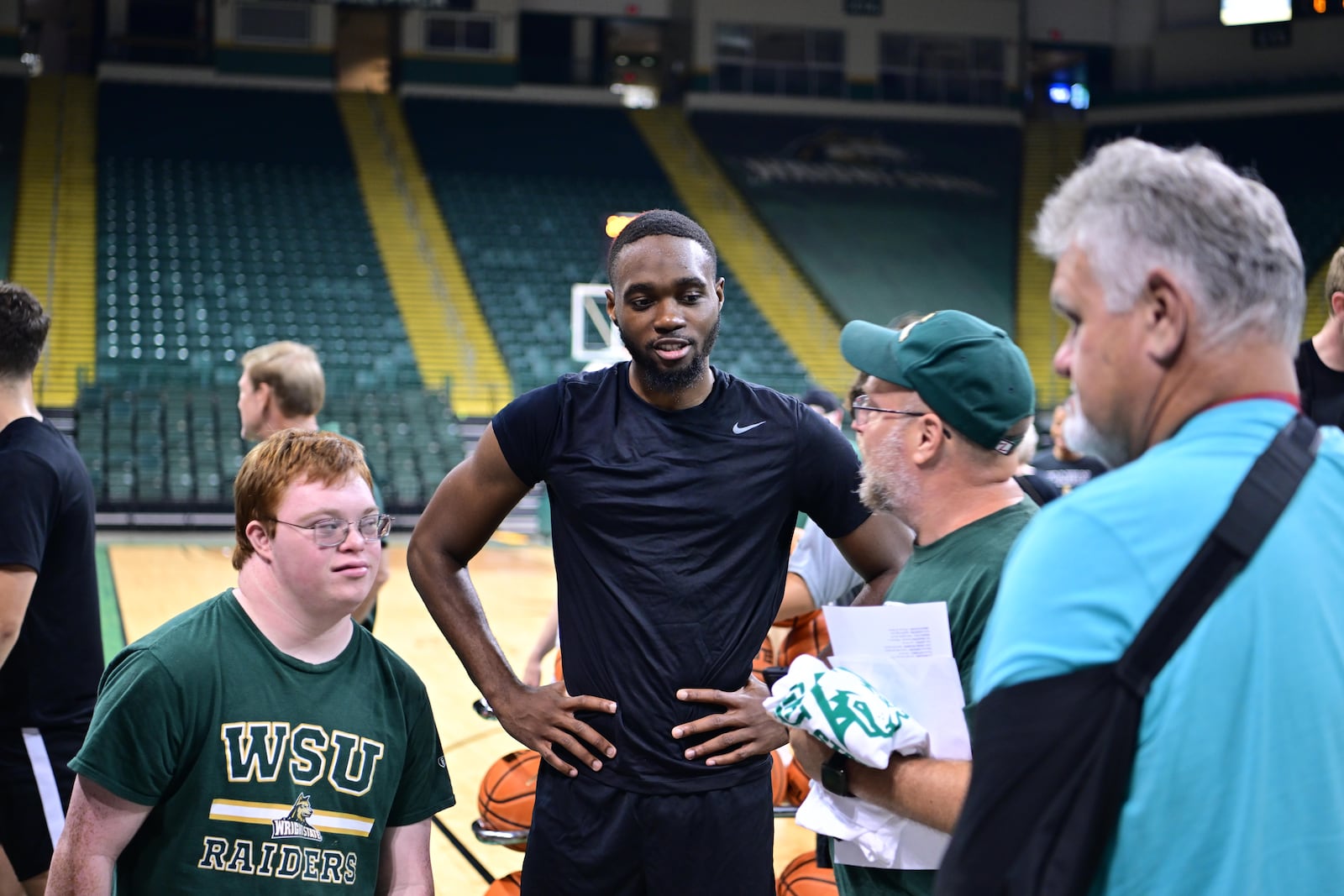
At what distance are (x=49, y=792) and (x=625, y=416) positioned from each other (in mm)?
1493

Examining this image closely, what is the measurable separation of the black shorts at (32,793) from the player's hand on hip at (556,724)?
105 cm

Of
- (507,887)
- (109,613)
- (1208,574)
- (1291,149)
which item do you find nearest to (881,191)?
(1291,149)

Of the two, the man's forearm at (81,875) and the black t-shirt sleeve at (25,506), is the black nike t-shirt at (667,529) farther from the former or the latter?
the black t-shirt sleeve at (25,506)

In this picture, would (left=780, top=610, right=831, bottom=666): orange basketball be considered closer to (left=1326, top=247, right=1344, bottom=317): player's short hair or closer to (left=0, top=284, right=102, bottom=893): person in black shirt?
(left=1326, top=247, right=1344, bottom=317): player's short hair

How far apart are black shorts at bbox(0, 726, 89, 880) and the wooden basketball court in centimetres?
205

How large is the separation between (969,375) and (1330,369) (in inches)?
72.5

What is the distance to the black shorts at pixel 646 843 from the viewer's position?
2.30m

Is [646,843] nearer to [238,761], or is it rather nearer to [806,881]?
[238,761]

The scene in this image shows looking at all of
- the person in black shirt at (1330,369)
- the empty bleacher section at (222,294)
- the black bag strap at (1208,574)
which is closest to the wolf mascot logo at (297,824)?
the black bag strap at (1208,574)

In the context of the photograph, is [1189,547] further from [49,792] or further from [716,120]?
[716,120]

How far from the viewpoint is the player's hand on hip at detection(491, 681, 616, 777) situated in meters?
2.33

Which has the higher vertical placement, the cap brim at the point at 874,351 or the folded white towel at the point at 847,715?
the cap brim at the point at 874,351

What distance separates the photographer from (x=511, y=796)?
12.1 feet

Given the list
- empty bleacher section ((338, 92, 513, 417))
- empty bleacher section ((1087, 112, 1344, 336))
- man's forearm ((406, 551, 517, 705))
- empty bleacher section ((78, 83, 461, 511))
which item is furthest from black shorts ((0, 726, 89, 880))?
empty bleacher section ((1087, 112, 1344, 336))
